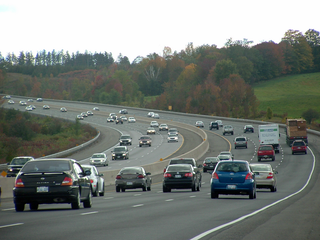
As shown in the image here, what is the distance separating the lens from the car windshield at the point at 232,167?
18617 millimetres

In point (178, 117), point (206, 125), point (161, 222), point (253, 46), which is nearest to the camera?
point (161, 222)

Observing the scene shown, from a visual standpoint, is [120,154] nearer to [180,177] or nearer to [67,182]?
[180,177]

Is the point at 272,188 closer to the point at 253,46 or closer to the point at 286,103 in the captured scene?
the point at 286,103

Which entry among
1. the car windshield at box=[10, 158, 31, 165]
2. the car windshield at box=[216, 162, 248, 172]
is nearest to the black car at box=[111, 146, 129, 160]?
the car windshield at box=[10, 158, 31, 165]

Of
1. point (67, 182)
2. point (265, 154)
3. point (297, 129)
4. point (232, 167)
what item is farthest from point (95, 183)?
point (297, 129)

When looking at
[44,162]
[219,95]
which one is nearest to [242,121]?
[219,95]

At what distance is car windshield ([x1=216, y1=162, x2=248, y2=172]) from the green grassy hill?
338 ft

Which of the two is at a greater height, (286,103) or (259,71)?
(259,71)

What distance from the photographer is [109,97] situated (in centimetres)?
17175

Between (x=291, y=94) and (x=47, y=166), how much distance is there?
150 m

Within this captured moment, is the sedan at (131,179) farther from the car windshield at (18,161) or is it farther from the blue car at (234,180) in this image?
the car windshield at (18,161)

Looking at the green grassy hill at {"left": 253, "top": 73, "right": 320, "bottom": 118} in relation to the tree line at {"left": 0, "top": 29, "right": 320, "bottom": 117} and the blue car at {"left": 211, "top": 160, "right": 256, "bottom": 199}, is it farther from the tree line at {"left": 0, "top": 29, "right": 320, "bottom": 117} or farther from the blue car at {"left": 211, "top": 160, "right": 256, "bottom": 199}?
the blue car at {"left": 211, "top": 160, "right": 256, "bottom": 199}

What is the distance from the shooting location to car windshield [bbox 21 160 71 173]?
13.6m

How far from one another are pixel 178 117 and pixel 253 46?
87563mm
